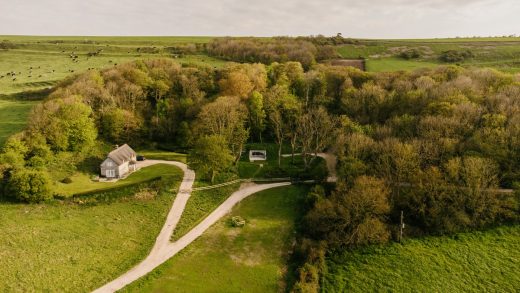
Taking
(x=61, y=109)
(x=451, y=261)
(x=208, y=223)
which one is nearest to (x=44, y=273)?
(x=208, y=223)

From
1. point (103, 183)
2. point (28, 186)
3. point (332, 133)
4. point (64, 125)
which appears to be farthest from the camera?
point (332, 133)

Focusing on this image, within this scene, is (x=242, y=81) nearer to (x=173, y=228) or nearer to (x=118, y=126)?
(x=118, y=126)

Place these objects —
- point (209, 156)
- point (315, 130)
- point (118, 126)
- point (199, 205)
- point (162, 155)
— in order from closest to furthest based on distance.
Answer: point (199, 205) < point (209, 156) < point (315, 130) < point (162, 155) < point (118, 126)

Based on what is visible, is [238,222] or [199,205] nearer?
[238,222]

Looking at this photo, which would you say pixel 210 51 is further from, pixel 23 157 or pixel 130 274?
pixel 130 274

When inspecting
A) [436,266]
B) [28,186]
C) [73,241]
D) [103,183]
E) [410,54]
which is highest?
[410,54]

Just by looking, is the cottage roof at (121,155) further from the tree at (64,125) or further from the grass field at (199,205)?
the grass field at (199,205)

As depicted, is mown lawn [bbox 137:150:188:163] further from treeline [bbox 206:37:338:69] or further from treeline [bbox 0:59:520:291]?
treeline [bbox 206:37:338:69]

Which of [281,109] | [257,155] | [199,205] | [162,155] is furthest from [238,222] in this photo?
[281,109]
